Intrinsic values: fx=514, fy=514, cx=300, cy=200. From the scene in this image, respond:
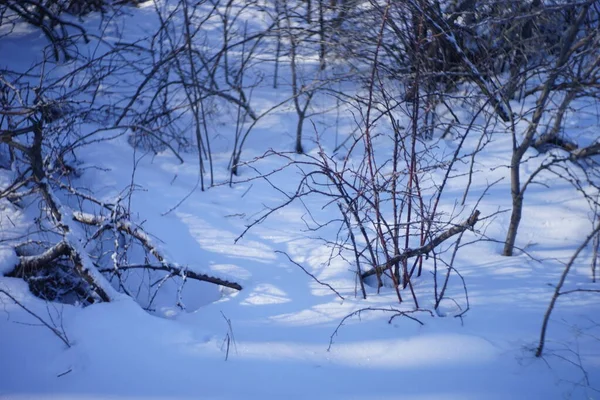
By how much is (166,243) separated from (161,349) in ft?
5.03

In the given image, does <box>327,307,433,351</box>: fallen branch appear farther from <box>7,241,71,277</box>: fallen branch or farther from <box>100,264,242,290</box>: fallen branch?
<box>7,241,71,277</box>: fallen branch

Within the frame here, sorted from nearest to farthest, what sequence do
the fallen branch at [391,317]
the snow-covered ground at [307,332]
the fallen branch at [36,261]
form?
the snow-covered ground at [307,332] → the fallen branch at [391,317] → the fallen branch at [36,261]

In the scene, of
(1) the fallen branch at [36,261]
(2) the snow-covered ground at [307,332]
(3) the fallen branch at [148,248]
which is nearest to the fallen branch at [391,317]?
(2) the snow-covered ground at [307,332]

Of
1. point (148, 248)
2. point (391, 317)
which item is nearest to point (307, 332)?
point (391, 317)

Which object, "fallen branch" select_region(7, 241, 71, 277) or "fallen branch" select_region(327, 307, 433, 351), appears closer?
"fallen branch" select_region(327, 307, 433, 351)

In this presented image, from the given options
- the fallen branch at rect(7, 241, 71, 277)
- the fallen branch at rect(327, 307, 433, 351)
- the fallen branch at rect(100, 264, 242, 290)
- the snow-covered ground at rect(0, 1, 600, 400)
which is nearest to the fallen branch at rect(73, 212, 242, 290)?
the fallen branch at rect(100, 264, 242, 290)

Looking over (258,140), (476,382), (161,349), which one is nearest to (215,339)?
(161,349)

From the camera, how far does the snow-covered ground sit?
285cm

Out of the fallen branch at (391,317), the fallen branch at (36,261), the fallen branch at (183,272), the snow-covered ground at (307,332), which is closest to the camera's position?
the snow-covered ground at (307,332)

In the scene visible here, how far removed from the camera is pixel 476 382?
2.83 metres

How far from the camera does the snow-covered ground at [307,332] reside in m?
2.85

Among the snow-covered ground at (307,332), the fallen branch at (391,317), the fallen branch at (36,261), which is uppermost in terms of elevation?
the fallen branch at (36,261)

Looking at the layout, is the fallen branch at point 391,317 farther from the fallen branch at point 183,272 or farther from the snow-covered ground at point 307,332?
the fallen branch at point 183,272

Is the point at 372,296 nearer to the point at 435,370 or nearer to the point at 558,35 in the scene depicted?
the point at 435,370
